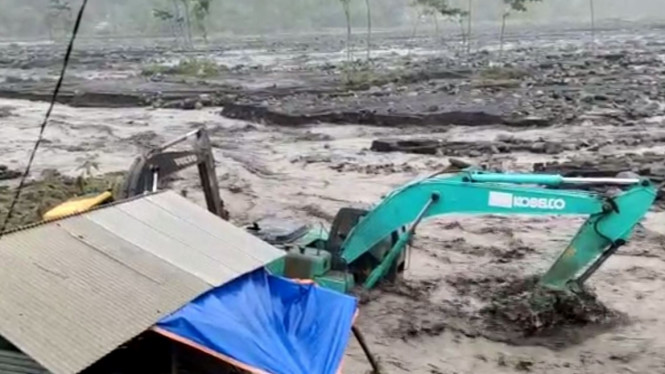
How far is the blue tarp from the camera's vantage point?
525 centimetres

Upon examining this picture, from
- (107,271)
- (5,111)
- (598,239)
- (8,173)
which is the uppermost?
(107,271)

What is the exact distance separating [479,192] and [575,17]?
102 meters

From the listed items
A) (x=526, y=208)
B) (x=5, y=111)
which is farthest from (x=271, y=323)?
(x=5, y=111)

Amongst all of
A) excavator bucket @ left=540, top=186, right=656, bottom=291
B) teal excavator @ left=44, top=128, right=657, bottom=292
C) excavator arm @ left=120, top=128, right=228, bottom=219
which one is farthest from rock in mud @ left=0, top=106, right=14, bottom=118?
excavator bucket @ left=540, top=186, right=656, bottom=291

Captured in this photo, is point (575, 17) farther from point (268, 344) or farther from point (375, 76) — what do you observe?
point (268, 344)

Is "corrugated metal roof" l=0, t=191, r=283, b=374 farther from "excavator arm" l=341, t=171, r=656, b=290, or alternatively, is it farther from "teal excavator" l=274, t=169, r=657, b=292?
"excavator arm" l=341, t=171, r=656, b=290

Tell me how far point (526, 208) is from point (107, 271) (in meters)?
4.60

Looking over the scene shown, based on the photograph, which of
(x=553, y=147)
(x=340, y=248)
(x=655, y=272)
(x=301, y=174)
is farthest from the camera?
(x=553, y=147)

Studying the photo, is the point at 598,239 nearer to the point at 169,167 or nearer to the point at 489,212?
the point at 489,212

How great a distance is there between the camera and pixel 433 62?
41.0 m

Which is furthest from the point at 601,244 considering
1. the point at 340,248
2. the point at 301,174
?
the point at 301,174

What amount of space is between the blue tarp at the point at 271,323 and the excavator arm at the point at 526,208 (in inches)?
115

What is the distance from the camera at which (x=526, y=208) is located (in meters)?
8.99

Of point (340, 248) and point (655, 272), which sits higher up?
point (340, 248)
